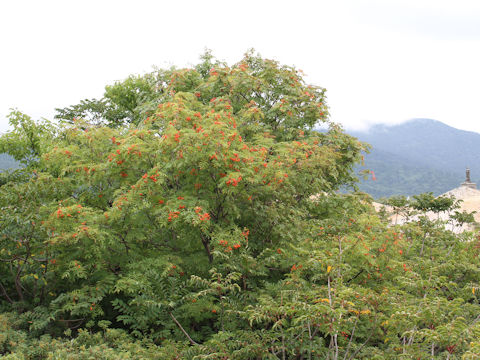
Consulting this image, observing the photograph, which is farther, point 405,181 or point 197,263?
point 405,181

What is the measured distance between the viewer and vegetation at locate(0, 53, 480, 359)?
5559mm

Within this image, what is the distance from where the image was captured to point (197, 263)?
7.27 metres

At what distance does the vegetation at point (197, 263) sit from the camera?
5559 mm

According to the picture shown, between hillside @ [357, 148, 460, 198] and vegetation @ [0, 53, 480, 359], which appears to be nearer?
vegetation @ [0, 53, 480, 359]

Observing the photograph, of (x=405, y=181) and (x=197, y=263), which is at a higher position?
(x=197, y=263)

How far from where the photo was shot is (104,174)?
25.0ft

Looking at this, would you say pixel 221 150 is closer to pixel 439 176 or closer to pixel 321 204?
pixel 321 204

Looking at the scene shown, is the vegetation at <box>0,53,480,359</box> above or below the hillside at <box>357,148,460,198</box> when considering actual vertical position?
above

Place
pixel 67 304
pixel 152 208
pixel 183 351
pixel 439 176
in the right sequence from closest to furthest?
pixel 183 351 < pixel 67 304 < pixel 152 208 < pixel 439 176

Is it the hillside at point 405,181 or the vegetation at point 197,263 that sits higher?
the vegetation at point 197,263

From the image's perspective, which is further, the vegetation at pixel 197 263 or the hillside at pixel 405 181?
the hillside at pixel 405 181

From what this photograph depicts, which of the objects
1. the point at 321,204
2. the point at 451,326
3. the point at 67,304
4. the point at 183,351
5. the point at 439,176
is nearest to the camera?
the point at 451,326

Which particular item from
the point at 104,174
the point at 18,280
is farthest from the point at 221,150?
the point at 18,280

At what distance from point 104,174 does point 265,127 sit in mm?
4294
